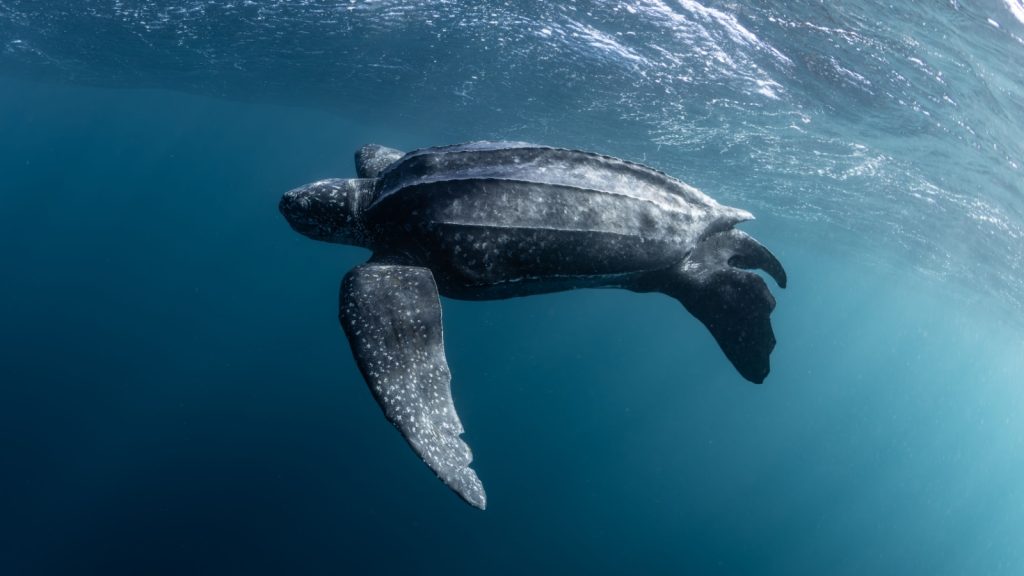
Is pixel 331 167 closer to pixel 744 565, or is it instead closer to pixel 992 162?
pixel 744 565

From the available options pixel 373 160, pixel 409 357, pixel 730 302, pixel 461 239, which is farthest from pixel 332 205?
pixel 730 302

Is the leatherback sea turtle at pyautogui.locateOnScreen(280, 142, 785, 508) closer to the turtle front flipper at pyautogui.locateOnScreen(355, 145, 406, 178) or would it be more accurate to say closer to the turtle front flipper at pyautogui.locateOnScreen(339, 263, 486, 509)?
the turtle front flipper at pyautogui.locateOnScreen(339, 263, 486, 509)

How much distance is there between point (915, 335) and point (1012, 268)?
6569 centimetres

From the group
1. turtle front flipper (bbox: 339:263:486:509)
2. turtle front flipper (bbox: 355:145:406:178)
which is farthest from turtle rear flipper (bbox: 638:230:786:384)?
turtle front flipper (bbox: 355:145:406:178)

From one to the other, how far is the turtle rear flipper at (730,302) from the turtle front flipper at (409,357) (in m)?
1.81

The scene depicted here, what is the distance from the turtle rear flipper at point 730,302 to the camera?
13.2 feet

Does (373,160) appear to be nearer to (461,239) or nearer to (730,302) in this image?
(461,239)

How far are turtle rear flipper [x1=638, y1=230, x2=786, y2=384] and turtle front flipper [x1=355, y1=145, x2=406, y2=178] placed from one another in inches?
92.6

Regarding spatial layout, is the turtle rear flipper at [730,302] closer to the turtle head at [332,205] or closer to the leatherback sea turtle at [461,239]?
the leatherback sea turtle at [461,239]

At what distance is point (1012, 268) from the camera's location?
2075 cm

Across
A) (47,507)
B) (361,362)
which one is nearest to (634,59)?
(361,362)

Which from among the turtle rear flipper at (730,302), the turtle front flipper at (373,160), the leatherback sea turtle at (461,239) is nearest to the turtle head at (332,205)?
the leatherback sea turtle at (461,239)

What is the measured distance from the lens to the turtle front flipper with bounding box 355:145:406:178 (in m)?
4.35

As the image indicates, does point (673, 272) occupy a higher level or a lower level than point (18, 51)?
higher
